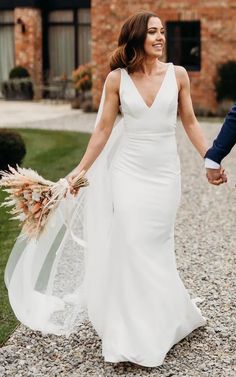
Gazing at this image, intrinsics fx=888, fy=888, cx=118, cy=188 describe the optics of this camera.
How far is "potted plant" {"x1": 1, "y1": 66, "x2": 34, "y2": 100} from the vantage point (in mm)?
27406

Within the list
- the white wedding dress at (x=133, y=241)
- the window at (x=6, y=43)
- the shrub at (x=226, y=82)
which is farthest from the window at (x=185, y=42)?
the white wedding dress at (x=133, y=241)

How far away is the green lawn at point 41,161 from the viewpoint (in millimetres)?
6137

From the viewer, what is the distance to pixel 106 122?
509cm

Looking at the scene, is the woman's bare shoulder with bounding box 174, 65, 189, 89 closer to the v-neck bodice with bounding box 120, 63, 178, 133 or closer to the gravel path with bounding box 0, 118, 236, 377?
the v-neck bodice with bounding box 120, 63, 178, 133

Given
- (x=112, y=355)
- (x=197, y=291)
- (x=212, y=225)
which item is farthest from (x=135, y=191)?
(x=212, y=225)

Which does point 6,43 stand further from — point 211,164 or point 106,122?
point 211,164

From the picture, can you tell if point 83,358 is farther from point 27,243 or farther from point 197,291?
point 197,291

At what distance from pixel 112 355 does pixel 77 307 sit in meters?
0.49

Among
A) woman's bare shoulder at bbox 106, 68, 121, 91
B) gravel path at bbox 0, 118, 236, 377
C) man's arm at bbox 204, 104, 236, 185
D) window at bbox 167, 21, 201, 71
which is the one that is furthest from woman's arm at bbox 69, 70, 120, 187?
window at bbox 167, 21, 201, 71

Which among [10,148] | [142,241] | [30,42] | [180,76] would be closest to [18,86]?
[30,42]

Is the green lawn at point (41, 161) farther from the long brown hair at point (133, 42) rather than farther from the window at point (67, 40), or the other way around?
the window at point (67, 40)

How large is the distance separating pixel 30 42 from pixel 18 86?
1.49 metres

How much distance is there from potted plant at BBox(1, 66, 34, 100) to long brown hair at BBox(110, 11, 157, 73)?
22.6m

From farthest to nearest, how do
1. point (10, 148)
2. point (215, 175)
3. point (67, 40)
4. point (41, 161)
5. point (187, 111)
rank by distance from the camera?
point (67, 40) → point (41, 161) → point (10, 148) → point (187, 111) → point (215, 175)
